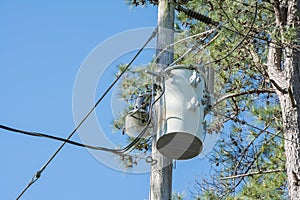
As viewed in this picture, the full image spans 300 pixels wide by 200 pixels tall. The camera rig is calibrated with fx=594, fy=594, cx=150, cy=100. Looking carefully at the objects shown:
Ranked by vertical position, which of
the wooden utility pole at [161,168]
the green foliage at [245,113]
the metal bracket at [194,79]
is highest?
the green foliage at [245,113]

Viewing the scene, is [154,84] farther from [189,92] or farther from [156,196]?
[156,196]

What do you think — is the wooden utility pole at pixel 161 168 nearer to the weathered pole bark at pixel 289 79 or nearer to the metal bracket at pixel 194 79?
the metal bracket at pixel 194 79

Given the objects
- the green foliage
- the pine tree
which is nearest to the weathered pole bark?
the pine tree

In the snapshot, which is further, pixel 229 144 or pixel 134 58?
pixel 229 144

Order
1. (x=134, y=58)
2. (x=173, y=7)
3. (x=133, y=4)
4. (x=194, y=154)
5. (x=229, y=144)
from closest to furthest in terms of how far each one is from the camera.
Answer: (x=194, y=154)
(x=134, y=58)
(x=173, y=7)
(x=133, y=4)
(x=229, y=144)

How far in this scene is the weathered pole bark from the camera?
11.7 ft

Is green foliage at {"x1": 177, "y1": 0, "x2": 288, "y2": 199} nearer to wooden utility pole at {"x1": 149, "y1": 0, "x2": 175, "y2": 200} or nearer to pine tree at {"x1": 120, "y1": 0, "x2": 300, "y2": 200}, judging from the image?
pine tree at {"x1": 120, "y1": 0, "x2": 300, "y2": 200}

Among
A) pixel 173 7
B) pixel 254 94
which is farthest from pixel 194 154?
pixel 254 94

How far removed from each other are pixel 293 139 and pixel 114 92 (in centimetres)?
135

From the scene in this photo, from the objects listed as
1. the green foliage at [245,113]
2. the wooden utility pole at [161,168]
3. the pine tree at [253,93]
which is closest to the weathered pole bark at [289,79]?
the pine tree at [253,93]

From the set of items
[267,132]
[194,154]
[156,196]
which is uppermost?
[267,132]

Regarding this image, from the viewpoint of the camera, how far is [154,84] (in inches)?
102

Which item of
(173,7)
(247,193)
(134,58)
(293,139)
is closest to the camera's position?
(134,58)

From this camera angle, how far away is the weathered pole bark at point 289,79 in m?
3.56
